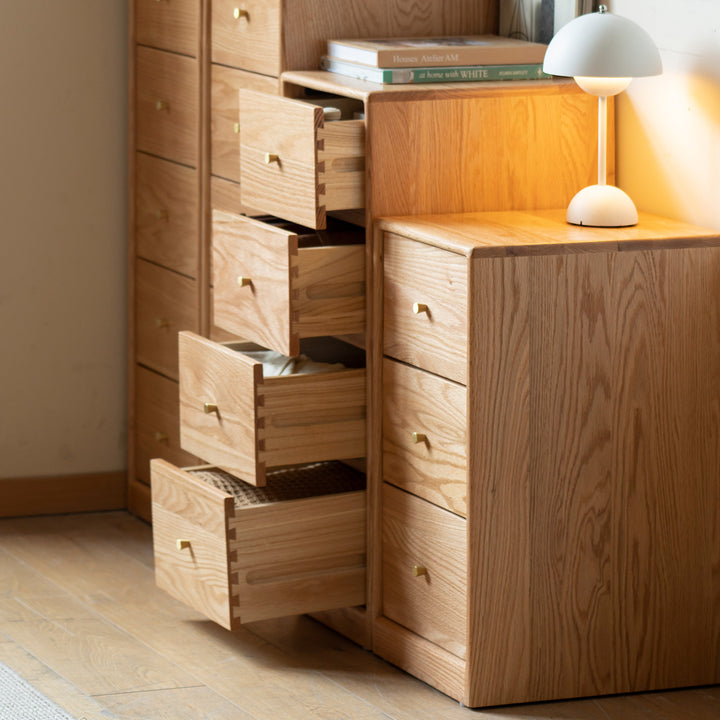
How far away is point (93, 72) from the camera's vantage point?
3.59 m

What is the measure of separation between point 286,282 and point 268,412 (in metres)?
0.22

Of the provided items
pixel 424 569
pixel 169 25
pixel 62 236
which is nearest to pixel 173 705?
pixel 424 569

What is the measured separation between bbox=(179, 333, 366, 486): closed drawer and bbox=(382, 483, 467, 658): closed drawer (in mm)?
134

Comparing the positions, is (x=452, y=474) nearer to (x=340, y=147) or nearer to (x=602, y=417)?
(x=602, y=417)

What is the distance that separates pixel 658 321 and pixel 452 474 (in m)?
0.40

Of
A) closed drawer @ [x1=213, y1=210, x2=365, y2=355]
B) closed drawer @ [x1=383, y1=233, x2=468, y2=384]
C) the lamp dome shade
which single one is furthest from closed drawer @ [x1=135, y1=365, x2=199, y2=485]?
the lamp dome shade

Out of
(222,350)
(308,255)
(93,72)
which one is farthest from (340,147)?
(93,72)

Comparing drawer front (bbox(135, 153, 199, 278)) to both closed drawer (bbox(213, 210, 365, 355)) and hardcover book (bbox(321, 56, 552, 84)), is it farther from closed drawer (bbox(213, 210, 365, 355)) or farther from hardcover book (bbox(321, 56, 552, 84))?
hardcover book (bbox(321, 56, 552, 84))

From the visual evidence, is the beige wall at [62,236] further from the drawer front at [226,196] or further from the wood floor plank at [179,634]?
the drawer front at [226,196]

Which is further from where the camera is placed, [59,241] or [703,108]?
[59,241]

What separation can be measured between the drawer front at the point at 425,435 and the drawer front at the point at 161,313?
78 centimetres

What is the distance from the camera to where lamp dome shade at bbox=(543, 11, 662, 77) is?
250 centimetres

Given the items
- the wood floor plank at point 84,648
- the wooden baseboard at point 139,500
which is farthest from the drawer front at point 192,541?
the wooden baseboard at point 139,500

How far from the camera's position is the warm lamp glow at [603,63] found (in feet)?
8.21
